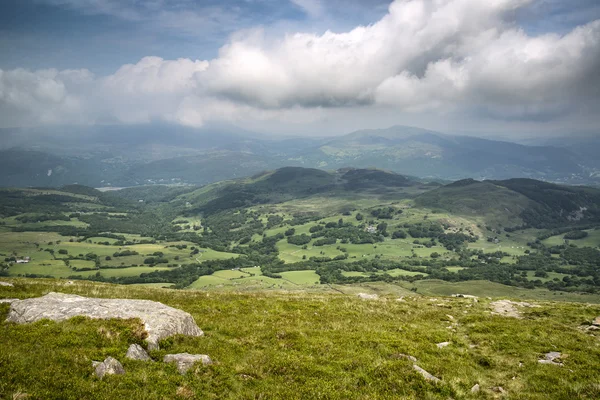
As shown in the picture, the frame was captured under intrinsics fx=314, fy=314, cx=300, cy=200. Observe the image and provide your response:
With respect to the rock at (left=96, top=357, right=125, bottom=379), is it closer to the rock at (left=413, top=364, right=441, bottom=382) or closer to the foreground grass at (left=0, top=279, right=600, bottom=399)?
the foreground grass at (left=0, top=279, right=600, bottom=399)

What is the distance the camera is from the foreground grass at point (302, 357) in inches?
549

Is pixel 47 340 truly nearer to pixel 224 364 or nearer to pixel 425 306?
pixel 224 364

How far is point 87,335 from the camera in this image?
17.3m

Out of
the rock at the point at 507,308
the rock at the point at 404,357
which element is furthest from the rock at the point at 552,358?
the rock at the point at 507,308

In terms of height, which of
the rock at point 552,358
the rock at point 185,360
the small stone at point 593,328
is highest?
the rock at point 185,360

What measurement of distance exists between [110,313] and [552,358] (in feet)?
95.9

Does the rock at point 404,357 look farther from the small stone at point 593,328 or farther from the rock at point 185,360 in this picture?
the small stone at point 593,328

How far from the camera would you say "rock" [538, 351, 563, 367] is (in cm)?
2009

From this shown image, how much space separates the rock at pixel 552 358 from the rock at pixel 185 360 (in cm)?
2108

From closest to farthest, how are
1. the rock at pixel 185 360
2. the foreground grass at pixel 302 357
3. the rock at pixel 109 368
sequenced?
the foreground grass at pixel 302 357 < the rock at pixel 109 368 < the rock at pixel 185 360

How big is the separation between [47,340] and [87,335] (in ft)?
5.66

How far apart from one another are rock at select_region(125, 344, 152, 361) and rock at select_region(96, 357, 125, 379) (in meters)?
1.18

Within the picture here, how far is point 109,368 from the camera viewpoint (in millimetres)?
14547

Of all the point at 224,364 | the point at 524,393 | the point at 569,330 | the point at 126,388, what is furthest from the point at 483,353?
the point at 126,388
